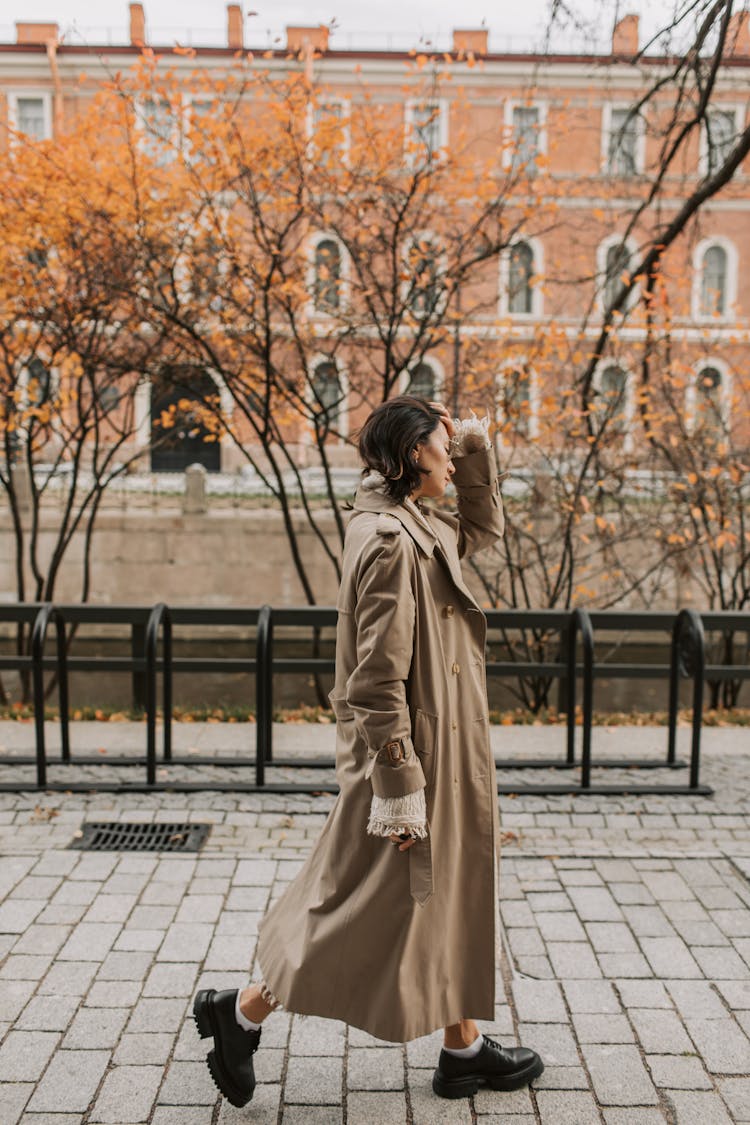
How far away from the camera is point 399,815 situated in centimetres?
262

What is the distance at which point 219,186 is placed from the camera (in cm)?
894

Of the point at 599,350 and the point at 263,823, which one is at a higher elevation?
the point at 599,350

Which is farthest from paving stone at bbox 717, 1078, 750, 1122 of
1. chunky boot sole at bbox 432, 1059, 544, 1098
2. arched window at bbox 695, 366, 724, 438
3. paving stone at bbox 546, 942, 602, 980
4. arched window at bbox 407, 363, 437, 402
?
arched window at bbox 695, 366, 724, 438

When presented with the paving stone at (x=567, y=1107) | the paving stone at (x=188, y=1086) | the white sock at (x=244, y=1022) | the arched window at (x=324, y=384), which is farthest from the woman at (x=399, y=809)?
the arched window at (x=324, y=384)

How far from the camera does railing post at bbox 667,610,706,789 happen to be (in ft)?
18.8

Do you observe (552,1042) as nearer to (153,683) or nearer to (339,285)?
(153,683)

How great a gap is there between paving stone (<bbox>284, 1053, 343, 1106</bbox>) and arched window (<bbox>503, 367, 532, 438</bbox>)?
6.70 meters

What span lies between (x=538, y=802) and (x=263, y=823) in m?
1.55

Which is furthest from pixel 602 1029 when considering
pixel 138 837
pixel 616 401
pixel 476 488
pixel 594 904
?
pixel 616 401

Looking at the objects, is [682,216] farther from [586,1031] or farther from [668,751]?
[586,1031]

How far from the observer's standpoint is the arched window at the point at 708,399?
399 inches

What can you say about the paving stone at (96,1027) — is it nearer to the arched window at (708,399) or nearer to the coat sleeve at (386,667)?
the coat sleeve at (386,667)

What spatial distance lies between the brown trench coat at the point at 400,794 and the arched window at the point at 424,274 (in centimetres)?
616

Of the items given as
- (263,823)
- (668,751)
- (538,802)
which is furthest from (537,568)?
(263,823)
